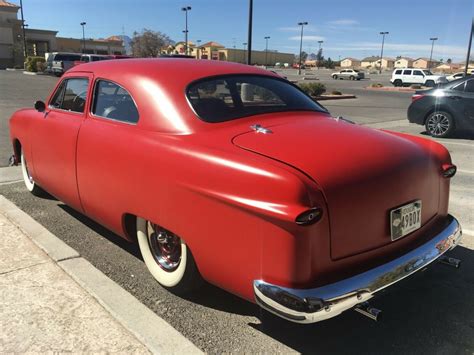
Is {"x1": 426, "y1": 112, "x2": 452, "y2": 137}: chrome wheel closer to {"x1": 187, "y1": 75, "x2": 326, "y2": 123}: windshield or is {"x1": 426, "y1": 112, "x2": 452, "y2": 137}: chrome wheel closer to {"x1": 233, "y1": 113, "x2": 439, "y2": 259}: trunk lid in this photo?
{"x1": 187, "y1": 75, "x2": 326, "y2": 123}: windshield

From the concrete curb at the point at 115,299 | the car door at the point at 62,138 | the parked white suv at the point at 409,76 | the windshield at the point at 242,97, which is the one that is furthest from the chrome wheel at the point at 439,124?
Answer: the parked white suv at the point at 409,76

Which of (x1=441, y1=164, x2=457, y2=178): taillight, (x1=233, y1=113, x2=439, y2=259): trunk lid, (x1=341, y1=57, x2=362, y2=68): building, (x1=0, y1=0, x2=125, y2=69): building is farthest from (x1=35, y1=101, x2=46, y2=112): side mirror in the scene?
(x1=341, y1=57, x2=362, y2=68): building

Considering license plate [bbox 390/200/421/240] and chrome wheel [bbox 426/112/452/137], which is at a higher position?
license plate [bbox 390/200/421/240]

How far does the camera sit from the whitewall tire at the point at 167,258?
2.99 meters

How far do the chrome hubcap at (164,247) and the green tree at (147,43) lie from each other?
229ft

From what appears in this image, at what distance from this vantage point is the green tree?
7131 centimetres

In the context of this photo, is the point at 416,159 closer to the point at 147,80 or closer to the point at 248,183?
the point at 248,183

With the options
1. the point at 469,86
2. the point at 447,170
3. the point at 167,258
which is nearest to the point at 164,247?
the point at 167,258

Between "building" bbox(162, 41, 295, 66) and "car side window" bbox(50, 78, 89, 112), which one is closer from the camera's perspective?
"car side window" bbox(50, 78, 89, 112)

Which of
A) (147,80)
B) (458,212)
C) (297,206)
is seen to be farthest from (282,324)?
(458,212)

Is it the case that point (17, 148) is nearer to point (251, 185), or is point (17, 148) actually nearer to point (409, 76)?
point (251, 185)

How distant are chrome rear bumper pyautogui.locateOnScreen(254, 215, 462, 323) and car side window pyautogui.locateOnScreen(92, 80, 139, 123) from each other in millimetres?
1688

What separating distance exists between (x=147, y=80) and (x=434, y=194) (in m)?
2.18

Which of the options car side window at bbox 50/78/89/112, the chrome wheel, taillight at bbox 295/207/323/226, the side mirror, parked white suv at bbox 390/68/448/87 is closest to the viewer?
taillight at bbox 295/207/323/226
